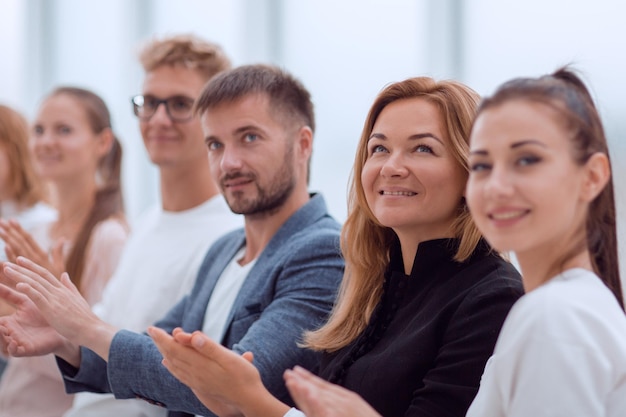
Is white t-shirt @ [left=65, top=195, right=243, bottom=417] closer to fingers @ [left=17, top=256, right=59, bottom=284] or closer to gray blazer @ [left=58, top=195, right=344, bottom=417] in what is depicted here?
gray blazer @ [left=58, top=195, right=344, bottom=417]

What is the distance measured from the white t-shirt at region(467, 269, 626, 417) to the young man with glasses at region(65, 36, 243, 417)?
1471mm

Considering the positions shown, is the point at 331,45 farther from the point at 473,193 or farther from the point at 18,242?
the point at 473,193

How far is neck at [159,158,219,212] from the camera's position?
8.74 feet

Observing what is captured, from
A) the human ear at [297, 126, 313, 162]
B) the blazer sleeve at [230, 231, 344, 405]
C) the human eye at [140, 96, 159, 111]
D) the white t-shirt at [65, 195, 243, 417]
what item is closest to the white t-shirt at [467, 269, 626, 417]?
the blazer sleeve at [230, 231, 344, 405]

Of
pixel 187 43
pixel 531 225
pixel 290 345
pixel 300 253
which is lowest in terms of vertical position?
pixel 290 345

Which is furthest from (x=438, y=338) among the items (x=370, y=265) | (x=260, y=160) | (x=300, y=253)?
(x=260, y=160)

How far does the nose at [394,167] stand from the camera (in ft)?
5.20

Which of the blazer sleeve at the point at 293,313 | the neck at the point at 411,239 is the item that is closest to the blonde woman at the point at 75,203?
the blazer sleeve at the point at 293,313

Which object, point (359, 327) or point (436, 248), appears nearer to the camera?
point (436, 248)

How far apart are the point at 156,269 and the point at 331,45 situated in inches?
61.7

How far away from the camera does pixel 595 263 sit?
1266 mm

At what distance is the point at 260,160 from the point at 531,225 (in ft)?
3.40

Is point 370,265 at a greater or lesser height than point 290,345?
greater

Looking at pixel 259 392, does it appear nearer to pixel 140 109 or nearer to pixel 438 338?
pixel 438 338
